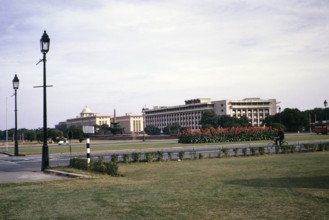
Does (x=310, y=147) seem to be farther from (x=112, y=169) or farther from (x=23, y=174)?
(x=23, y=174)

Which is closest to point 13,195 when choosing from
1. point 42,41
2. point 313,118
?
point 42,41

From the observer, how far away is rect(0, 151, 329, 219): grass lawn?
7238 mm

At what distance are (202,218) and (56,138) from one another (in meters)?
65.0

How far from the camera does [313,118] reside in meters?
148

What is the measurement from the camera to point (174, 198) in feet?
29.1

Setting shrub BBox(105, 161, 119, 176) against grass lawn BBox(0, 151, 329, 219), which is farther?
shrub BBox(105, 161, 119, 176)

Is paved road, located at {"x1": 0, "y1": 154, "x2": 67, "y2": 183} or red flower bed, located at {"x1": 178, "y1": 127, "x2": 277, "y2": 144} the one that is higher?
red flower bed, located at {"x1": 178, "y1": 127, "x2": 277, "y2": 144}

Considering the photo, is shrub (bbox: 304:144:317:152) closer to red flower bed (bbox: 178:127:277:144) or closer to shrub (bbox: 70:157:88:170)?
shrub (bbox: 70:157:88:170)

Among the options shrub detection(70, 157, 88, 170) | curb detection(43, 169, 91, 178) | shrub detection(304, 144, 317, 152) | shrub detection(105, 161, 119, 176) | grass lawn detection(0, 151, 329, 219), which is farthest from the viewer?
shrub detection(304, 144, 317, 152)

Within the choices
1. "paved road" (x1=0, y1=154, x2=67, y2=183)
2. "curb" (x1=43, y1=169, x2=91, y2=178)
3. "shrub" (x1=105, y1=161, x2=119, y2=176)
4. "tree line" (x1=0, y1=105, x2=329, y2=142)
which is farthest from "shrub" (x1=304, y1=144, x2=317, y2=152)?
"tree line" (x1=0, y1=105, x2=329, y2=142)

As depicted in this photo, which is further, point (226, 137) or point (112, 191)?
point (226, 137)

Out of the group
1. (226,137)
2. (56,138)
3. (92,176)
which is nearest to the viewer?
(92,176)

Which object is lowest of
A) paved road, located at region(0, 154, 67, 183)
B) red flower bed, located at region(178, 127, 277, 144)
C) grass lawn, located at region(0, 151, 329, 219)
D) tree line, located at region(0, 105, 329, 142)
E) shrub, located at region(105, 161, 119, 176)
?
paved road, located at region(0, 154, 67, 183)

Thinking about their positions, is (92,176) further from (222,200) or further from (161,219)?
(161,219)
